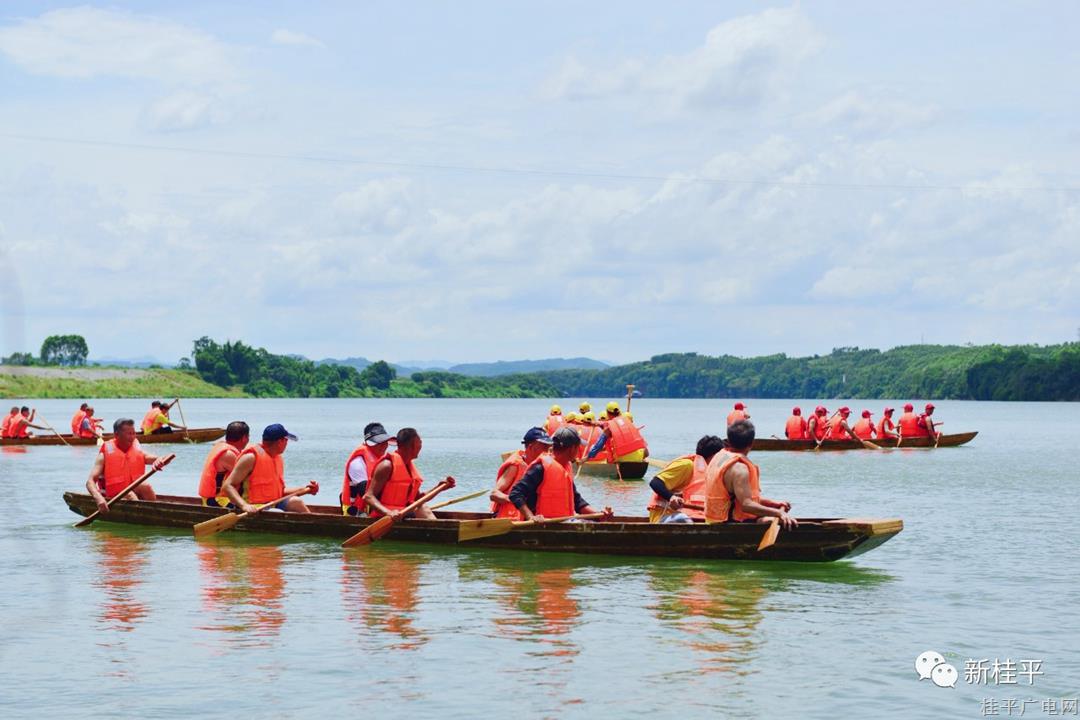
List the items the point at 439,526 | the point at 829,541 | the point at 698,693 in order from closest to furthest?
1. the point at 698,693
2. the point at 829,541
3. the point at 439,526

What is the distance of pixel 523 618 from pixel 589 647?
1.74 metres

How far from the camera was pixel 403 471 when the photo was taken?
2048cm

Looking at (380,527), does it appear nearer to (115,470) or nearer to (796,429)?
(115,470)

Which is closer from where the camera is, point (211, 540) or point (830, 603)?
point (830, 603)


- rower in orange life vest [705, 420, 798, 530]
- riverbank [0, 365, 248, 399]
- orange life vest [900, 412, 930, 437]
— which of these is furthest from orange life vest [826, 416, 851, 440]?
riverbank [0, 365, 248, 399]

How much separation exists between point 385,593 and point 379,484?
3480 millimetres

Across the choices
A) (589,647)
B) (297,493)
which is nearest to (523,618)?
(589,647)

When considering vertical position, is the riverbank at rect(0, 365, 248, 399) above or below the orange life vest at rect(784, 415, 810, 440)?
above

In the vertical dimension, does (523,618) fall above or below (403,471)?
below

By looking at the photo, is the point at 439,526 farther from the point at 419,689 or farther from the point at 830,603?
the point at 419,689

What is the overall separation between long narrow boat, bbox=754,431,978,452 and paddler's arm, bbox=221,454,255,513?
2847cm

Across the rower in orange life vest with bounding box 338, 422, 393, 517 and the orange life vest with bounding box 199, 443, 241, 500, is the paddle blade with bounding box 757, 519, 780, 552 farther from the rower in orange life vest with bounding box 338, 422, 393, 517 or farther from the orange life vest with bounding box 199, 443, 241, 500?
the orange life vest with bounding box 199, 443, 241, 500

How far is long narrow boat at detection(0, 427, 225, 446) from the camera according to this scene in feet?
158

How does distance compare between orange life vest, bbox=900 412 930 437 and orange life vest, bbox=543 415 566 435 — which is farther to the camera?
orange life vest, bbox=900 412 930 437
